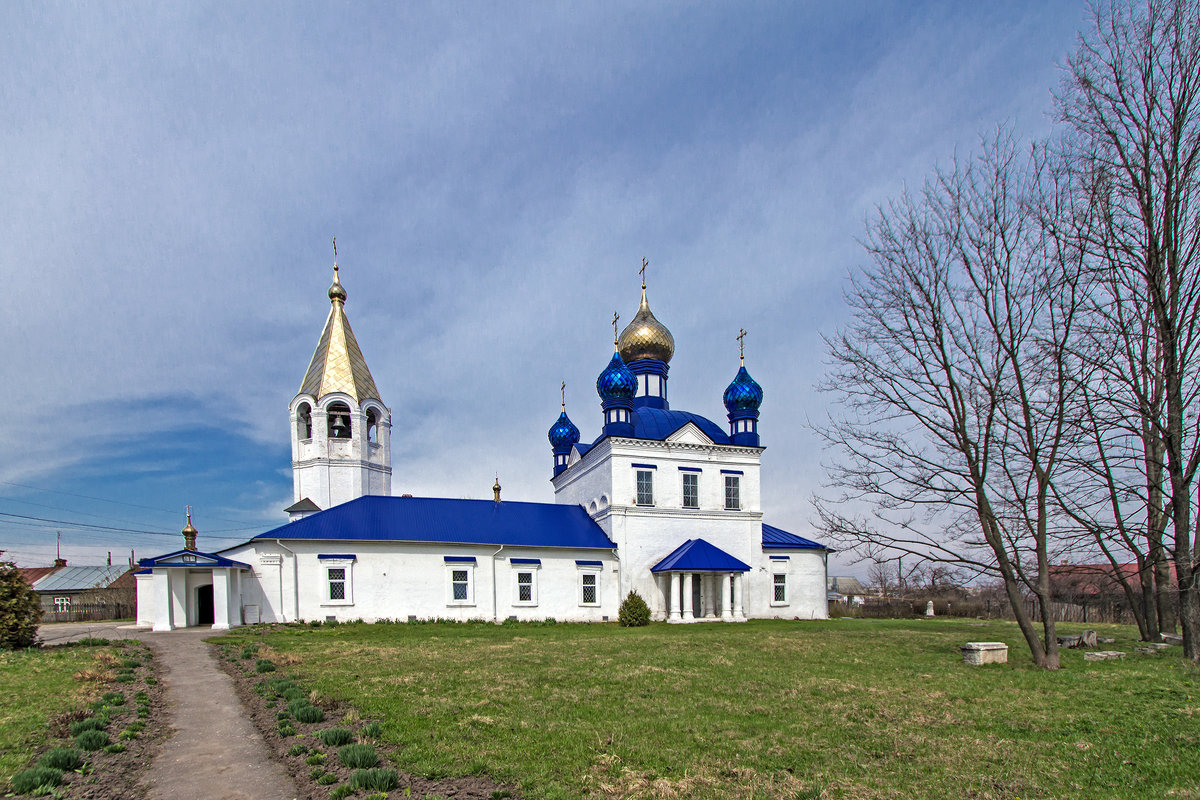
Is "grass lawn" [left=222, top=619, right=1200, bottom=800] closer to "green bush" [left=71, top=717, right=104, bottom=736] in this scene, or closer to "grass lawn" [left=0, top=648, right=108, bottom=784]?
"green bush" [left=71, top=717, right=104, bottom=736]

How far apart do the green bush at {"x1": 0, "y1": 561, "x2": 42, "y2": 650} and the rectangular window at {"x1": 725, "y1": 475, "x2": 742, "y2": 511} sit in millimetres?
24050

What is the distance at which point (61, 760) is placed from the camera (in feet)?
22.8

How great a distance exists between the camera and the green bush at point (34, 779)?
6250mm

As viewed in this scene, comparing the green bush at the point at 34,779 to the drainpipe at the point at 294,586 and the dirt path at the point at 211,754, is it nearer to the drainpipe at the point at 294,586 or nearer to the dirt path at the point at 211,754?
the dirt path at the point at 211,754

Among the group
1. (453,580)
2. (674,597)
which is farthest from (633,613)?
(453,580)

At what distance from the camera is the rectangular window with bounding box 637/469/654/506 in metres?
30.1

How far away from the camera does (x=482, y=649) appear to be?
17.2m

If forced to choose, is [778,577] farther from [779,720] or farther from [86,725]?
[86,725]

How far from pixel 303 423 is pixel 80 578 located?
30.3 metres

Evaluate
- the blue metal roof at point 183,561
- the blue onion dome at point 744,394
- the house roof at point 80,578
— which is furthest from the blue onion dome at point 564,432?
the house roof at point 80,578

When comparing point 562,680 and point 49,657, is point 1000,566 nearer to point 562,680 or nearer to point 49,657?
point 562,680

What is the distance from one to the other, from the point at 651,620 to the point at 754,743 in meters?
21.5

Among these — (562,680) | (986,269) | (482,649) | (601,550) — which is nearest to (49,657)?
(482,649)

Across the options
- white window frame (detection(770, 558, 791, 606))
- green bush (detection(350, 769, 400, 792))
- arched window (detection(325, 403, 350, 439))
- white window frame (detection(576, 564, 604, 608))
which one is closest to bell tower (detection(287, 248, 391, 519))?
arched window (detection(325, 403, 350, 439))
